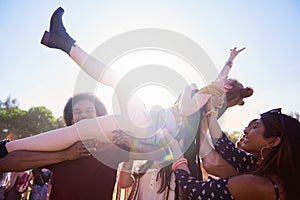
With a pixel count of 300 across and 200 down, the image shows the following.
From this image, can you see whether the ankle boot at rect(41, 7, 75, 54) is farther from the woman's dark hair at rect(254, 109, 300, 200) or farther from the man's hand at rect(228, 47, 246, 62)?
the woman's dark hair at rect(254, 109, 300, 200)

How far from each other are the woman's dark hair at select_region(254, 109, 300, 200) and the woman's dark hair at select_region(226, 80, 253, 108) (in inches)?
19.1

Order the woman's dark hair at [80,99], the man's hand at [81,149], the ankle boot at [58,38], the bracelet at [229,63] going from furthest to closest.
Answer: the bracelet at [229,63]
the ankle boot at [58,38]
the woman's dark hair at [80,99]
the man's hand at [81,149]

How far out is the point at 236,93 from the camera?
2875 millimetres

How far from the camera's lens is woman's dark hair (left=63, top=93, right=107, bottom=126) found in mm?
2842

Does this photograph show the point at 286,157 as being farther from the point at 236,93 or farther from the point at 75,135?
the point at 75,135


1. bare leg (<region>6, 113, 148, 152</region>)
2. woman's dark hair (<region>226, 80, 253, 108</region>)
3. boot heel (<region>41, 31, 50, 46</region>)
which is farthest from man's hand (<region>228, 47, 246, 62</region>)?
boot heel (<region>41, 31, 50, 46</region>)

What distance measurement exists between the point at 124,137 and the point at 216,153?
0.97 meters

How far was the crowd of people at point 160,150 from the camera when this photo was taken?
7.29 ft

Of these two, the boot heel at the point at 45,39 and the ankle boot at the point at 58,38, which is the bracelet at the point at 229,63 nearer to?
the ankle boot at the point at 58,38

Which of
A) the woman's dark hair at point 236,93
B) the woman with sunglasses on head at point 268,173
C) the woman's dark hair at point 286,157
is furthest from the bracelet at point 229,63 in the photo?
the woman's dark hair at point 286,157

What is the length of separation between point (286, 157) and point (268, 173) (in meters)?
0.16

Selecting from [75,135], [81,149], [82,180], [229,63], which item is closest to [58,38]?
[75,135]

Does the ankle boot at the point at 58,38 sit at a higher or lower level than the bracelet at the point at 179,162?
higher

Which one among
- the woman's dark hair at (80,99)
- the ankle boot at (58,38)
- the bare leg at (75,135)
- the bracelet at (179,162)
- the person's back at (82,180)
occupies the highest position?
the ankle boot at (58,38)
